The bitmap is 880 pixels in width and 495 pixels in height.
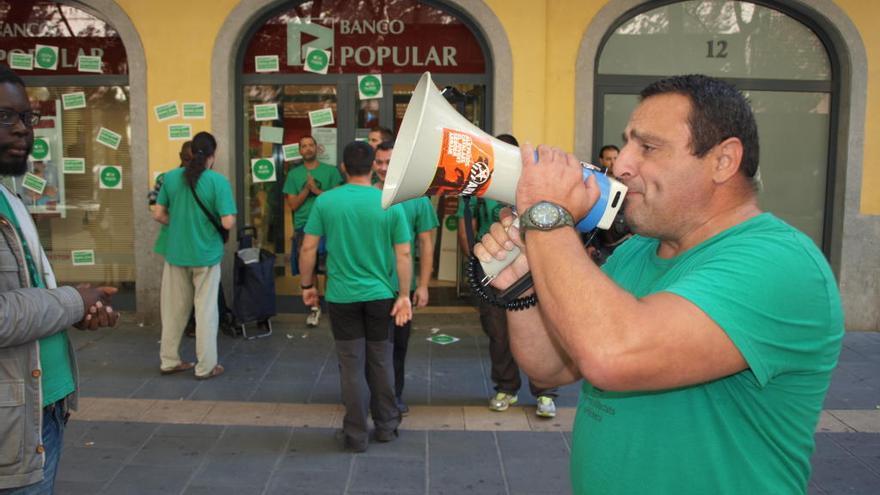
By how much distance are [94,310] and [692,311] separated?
1919 millimetres

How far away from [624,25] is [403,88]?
8.15 ft

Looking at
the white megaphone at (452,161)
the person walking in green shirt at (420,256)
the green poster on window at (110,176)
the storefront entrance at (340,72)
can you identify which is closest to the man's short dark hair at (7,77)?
the white megaphone at (452,161)

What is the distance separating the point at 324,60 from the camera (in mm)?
8617

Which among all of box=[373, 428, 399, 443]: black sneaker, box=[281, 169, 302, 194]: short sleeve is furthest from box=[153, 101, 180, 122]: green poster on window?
box=[373, 428, 399, 443]: black sneaker

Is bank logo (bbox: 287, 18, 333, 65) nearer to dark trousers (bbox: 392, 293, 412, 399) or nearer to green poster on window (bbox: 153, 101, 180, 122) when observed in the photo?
green poster on window (bbox: 153, 101, 180, 122)

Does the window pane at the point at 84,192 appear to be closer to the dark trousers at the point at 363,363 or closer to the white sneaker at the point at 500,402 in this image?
the dark trousers at the point at 363,363

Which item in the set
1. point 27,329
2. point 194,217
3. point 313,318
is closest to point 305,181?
point 313,318

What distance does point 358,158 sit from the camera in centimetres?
486

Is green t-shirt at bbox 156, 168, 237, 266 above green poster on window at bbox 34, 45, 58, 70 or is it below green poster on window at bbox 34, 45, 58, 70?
below

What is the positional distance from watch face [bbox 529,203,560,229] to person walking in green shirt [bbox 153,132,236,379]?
4.84 m

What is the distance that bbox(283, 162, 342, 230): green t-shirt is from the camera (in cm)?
842

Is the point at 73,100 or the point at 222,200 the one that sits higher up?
the point at 73,100

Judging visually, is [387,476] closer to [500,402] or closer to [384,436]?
[384,436]

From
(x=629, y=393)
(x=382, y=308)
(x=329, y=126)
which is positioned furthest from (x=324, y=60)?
(x=629, y=393)
